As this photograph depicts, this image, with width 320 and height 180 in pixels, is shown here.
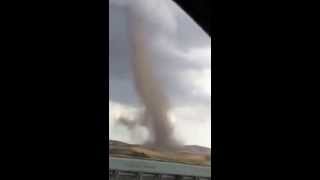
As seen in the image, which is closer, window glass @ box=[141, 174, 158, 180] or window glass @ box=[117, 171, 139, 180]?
window glass @ box=[117, 171, 139, 180]

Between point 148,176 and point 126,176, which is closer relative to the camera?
point 126,176

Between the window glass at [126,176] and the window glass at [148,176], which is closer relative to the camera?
the window glass at [126,176]
